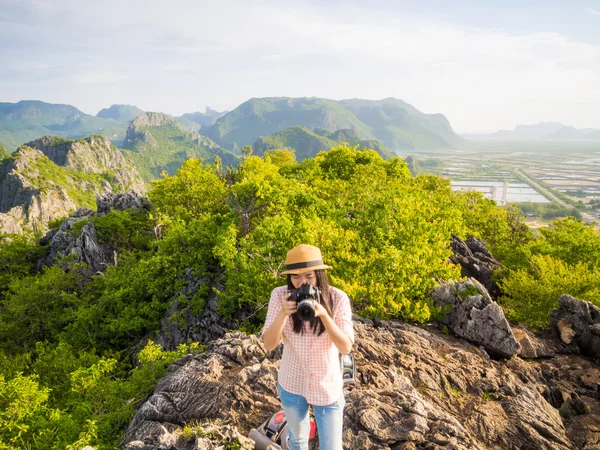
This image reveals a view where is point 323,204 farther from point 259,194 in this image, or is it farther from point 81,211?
point 81,211

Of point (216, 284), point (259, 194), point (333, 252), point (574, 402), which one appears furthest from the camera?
point (259, 194)

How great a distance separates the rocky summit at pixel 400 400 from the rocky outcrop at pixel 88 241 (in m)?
30.7

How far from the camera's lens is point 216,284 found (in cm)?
2200

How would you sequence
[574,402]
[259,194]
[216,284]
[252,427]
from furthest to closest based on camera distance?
[259,194] → [216,284] → [574,402] → [252,427]

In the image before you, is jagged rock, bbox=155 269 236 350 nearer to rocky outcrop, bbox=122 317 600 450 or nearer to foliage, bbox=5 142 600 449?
foliage, bbox=5 142 600 449

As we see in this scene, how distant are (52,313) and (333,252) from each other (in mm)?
24200

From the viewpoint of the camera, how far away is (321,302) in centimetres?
430

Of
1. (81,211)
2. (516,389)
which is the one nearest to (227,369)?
(516,389)

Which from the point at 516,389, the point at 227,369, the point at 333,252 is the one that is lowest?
the point at 516,389

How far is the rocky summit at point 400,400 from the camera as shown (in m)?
6.46

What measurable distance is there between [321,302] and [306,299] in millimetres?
431

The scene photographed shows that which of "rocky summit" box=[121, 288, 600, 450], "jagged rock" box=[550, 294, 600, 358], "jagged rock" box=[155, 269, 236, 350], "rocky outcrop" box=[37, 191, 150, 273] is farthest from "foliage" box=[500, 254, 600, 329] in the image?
"rocky outcrop" box=[37, 191, 150, 273]

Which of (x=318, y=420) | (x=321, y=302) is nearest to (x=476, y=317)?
(x=318, y=420)

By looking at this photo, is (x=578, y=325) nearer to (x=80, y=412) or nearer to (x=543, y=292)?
(x=543, y=292)
